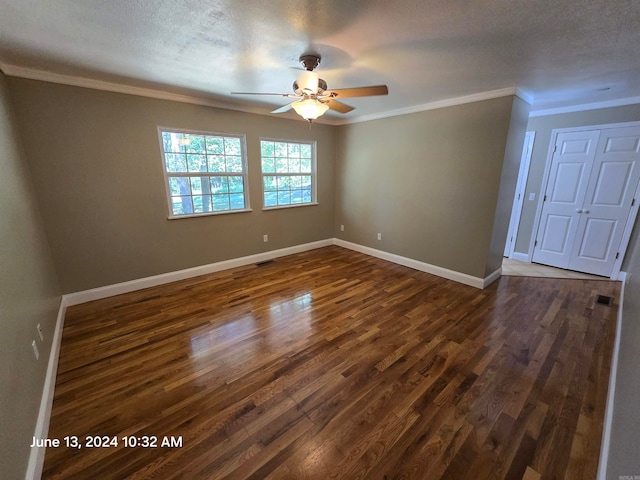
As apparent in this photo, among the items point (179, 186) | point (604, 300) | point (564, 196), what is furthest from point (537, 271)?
point (179, 186)

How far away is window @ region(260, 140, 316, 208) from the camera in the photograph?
4328 mm

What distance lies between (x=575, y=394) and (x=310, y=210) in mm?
4086

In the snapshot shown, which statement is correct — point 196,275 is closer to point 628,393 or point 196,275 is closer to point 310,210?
point 310,210

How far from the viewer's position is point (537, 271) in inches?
160

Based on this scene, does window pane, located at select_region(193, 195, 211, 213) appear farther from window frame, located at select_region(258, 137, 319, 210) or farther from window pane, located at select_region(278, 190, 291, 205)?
window pane, located at select_region(278, 190, 291, 205)

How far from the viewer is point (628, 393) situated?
124 cm

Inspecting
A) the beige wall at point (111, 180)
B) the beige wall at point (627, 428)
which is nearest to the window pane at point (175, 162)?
the beige wall at point (111, 180)

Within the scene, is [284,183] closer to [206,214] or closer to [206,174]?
[206,174]

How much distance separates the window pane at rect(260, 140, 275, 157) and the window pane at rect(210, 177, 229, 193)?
2.54 feet

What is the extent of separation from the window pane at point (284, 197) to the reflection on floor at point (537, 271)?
3692 mm

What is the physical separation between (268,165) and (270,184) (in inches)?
12.3

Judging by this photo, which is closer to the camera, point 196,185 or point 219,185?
point 196,185

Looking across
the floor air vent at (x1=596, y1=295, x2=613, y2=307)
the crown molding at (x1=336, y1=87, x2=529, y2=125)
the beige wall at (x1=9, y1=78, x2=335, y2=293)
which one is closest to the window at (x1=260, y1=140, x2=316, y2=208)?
the beige wall at (x1=9, y1=78, x2=335, y2=293)

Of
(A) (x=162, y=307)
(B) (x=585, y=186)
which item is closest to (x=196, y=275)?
(A) (x=162, y=307)
